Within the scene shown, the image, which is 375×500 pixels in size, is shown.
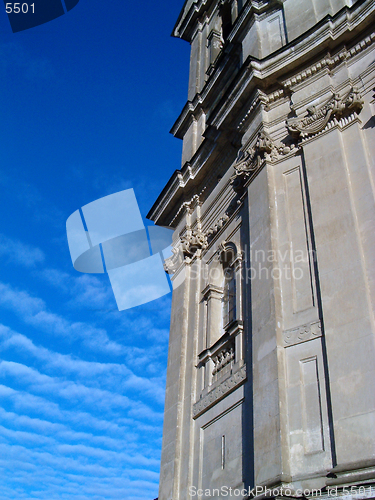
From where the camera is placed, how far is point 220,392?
13.4 metres

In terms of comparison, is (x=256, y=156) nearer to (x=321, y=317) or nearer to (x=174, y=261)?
(x=321, y=317)

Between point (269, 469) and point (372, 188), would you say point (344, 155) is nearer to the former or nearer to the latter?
point (372, 188)

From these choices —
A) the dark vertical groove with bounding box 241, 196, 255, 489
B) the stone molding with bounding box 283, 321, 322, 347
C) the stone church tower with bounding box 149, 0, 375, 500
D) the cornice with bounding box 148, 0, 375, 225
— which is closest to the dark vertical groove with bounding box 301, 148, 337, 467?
the stone church tower with bounding box 149, 0, 375, 500

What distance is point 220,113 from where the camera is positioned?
17484mm

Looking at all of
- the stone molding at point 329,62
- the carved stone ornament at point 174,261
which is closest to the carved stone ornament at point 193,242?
the carved stone ornament at point 174,261

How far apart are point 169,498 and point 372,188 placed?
9.21 metres

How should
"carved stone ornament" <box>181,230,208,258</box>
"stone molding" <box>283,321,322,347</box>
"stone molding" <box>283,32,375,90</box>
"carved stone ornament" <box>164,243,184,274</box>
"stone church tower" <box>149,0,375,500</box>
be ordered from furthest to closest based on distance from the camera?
"carved stone ornament" <box>164,243,184,274</box>
"carved stone ornament" <box>181,230,208,258</box>
"stone molding" <box>283,32,375,90</box>
"stone molding" <box>283,321,322,347</box>
"stone church tower" <box>149,0,375,500</box>

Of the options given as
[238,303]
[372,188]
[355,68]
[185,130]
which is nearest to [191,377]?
[238,303]

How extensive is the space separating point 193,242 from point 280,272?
5.92m

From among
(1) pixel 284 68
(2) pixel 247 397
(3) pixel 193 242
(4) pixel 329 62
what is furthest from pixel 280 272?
(1) pixel 284 68

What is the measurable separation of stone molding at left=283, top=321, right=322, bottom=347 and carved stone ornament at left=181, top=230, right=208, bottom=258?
687 centimetres

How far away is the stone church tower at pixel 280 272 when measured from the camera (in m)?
9.95

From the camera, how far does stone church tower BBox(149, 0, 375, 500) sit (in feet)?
32.7

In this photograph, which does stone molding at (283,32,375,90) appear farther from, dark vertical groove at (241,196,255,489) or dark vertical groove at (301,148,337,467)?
dark vertical groove at (241,196,255,489)
